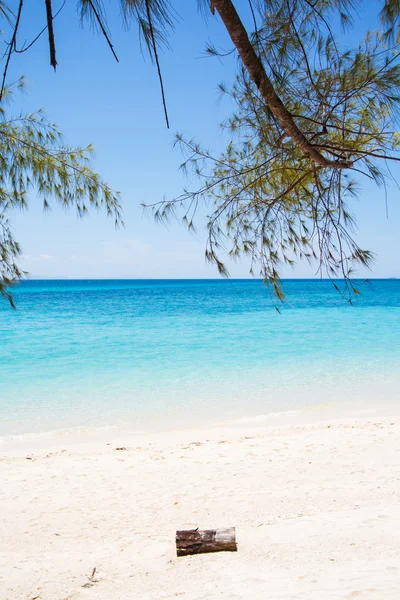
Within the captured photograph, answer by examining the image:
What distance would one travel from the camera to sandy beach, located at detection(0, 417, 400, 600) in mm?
1904

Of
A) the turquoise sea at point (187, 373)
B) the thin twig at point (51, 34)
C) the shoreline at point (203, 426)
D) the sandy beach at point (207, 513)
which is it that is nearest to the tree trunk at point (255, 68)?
the thin twig at point (51, 34)

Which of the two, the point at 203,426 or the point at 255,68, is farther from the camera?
the point at 203,426

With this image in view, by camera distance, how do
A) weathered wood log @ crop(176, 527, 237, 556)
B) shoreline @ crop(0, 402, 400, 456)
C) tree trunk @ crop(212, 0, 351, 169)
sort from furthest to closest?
1. shoreline @ crop(0, 402, 400, 456)
2. weathered wood log @ crop(176, 527, 237, 556)
3. tree trunk @ crop(212, 0, 351, 169)

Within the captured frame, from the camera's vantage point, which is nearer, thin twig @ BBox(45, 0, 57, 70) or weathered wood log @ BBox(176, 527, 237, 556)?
thin twig @ BBox(45, 0, 57, 70)

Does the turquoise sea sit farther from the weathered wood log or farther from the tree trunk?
the tree trunk

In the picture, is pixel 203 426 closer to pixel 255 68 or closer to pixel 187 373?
pixel 187 373

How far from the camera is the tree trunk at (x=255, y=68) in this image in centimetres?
123

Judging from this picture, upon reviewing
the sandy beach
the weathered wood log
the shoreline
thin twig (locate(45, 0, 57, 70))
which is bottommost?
the shoreline

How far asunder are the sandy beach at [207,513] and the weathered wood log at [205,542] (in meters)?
0.04

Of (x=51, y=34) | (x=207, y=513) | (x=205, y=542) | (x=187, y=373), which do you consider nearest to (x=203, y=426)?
(x=207, y=513)

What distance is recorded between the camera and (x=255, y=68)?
4.50 feet

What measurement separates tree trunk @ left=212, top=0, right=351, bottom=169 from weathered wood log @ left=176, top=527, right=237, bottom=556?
176 cm

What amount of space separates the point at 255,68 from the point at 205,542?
2.05 m

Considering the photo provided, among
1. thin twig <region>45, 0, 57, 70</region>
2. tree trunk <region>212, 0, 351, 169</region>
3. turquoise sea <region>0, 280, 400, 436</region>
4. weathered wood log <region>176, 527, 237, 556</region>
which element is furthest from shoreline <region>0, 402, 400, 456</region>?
thin twig <region>45, 0, 57, 70</region>
